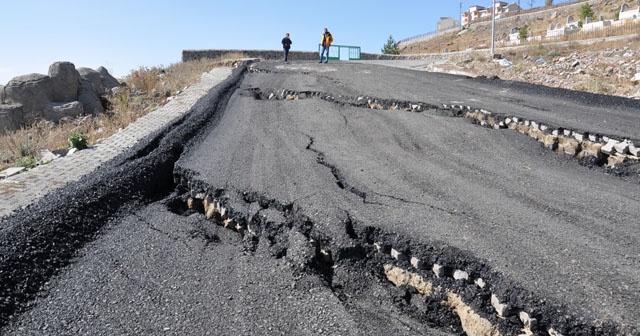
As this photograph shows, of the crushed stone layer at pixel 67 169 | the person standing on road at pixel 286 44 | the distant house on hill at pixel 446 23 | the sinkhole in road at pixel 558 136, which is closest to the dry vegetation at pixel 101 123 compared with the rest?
the crushed stone layer at pixel 67 169

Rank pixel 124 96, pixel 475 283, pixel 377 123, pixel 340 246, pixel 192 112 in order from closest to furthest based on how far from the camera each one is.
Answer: pixel 475 283 < pixel 340 246 < pixel 377 123 < pixel 192 112 < pixel 124 96

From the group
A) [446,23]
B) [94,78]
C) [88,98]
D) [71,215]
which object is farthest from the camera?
[446,23]

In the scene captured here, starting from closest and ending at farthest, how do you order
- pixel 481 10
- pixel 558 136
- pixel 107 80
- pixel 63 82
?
pixel 558 136, pixel 63 82, pixel 107 80, pixel 481 10

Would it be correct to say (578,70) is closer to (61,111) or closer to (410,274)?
(410,274)

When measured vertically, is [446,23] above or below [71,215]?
above

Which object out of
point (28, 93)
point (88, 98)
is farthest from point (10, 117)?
point (88, 98)

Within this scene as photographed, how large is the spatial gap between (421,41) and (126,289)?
7010cm

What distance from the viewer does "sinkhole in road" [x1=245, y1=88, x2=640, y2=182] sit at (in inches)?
217

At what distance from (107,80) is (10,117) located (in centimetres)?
551

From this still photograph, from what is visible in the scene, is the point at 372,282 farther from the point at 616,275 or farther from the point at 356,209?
the point at 616,275

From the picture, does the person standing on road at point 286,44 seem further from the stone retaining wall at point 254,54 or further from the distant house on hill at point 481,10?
the distant house on hill at point 481,10

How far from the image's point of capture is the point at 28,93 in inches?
576

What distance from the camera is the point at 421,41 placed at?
224ft

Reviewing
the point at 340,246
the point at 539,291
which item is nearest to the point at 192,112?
the point at 340,246
